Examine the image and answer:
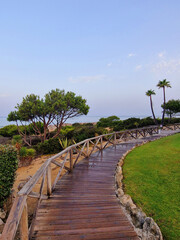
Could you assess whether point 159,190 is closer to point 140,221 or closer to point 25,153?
point 140,221

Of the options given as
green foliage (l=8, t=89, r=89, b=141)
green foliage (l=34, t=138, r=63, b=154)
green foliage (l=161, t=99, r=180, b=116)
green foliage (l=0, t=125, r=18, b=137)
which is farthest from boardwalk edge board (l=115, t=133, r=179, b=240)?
green foliage (l=161, t=99, r=180, b=116)

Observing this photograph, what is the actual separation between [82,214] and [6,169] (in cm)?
307

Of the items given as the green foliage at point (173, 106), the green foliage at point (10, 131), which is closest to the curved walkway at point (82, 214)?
the green foliage at point (10, 131)

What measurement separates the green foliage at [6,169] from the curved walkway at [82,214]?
1.67 meters

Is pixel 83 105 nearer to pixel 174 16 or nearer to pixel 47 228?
pixel 174 16

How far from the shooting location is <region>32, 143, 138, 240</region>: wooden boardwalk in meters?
2.51

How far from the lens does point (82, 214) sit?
307 cm

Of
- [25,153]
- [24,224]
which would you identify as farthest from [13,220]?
[25,153]

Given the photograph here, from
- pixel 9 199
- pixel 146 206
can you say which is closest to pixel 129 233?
pixel 146 206

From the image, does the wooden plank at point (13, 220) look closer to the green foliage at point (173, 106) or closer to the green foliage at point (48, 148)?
the green foliage at point (48, 148)

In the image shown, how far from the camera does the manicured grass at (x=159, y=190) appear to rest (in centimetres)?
289

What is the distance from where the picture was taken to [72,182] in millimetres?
4820

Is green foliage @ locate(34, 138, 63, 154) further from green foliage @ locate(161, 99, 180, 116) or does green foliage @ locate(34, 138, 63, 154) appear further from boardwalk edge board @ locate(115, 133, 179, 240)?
green foliage @ locate(161, 99, 180, 116)

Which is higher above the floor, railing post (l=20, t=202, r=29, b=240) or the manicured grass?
railing post (l=20, t=202, r=29, b=240)
